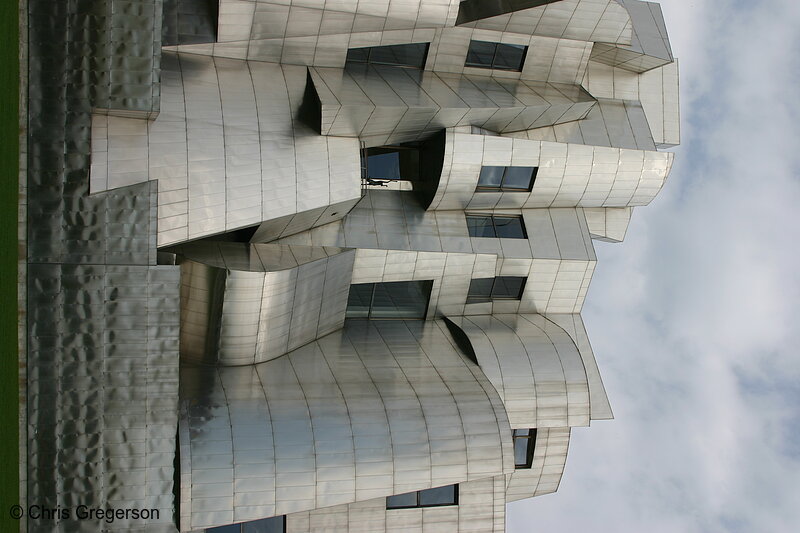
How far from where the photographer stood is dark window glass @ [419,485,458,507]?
2845cm

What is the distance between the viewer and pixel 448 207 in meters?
30.7

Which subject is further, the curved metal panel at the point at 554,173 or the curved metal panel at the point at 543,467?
→ the curved metal panel at the point at 543,467

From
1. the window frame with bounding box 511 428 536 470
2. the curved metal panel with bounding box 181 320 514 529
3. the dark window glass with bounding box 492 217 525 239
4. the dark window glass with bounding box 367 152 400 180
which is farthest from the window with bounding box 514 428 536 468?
the dark window glass with bounding box 367 152 400 180

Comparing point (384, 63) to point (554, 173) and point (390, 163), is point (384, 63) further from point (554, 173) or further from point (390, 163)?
point (554, 173)

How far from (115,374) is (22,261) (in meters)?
3.80

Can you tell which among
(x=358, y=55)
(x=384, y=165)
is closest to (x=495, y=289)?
(x=384, y=165)

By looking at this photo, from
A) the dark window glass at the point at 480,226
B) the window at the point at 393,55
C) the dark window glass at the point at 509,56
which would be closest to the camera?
the window at the point at 393,55

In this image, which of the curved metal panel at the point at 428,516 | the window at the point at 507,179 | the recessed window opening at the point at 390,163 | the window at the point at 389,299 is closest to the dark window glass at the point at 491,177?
the window at the point at 507,179

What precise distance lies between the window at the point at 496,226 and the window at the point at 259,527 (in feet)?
39.5

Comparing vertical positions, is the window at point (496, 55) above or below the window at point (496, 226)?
above

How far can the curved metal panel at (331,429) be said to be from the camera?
2444 centimetres

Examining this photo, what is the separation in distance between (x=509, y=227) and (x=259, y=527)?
13933mm

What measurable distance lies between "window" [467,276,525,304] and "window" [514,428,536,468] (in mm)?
5074

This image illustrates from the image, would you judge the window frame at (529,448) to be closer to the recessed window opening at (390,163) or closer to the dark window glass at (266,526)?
the dark window glass at (266,526)
